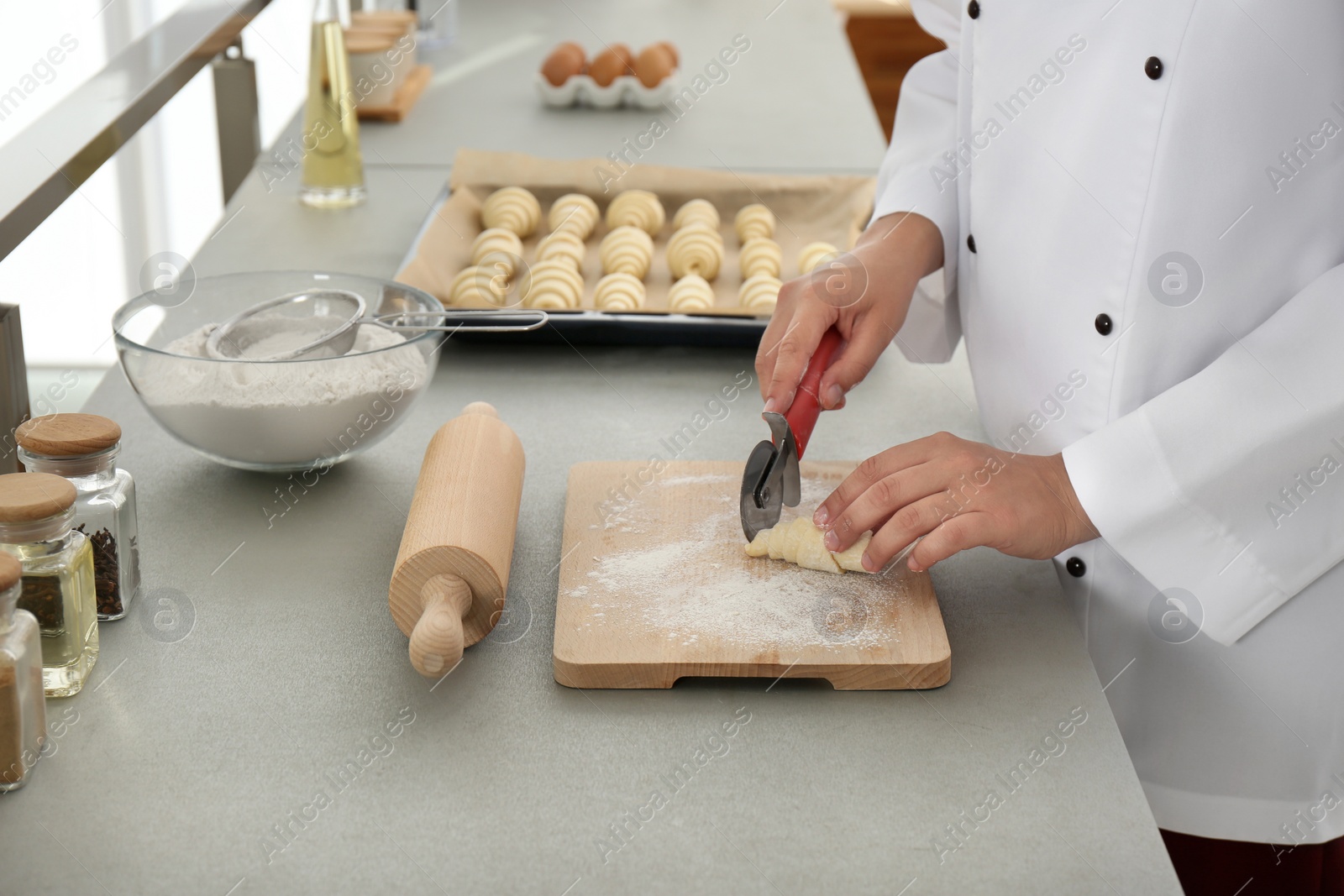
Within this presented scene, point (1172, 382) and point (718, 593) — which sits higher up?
point (1172, 382)

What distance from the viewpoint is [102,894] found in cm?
66

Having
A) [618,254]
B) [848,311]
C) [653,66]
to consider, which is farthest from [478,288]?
[653,66]

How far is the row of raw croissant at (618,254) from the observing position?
147 centimetres

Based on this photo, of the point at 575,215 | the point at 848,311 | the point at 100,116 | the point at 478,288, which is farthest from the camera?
the point at 575,215

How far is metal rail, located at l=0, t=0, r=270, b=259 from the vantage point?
996mm

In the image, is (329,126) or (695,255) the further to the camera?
(329,126)

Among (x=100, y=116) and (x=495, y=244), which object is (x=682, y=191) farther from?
(x=100, y=116)

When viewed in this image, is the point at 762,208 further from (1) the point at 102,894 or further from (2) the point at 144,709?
(1) the point at 102,894

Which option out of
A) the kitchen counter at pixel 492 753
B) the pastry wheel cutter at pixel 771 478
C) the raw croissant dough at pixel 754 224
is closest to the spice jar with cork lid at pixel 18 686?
the kitchen counter at pixel 492 753

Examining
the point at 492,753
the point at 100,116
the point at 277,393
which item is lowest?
the point at 492,753

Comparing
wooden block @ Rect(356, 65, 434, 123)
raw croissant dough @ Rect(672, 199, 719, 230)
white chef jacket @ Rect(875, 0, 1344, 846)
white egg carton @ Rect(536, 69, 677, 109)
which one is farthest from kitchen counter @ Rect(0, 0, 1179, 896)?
white egg carton @ Rect(536, 69, 677, 109)

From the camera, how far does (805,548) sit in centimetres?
92

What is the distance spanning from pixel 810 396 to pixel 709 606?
0.24 meters

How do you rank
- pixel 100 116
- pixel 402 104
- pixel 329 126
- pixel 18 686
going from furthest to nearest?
pixel 402 104 < pixel 329 126 < pixel 100 116 < pixel 18 686
